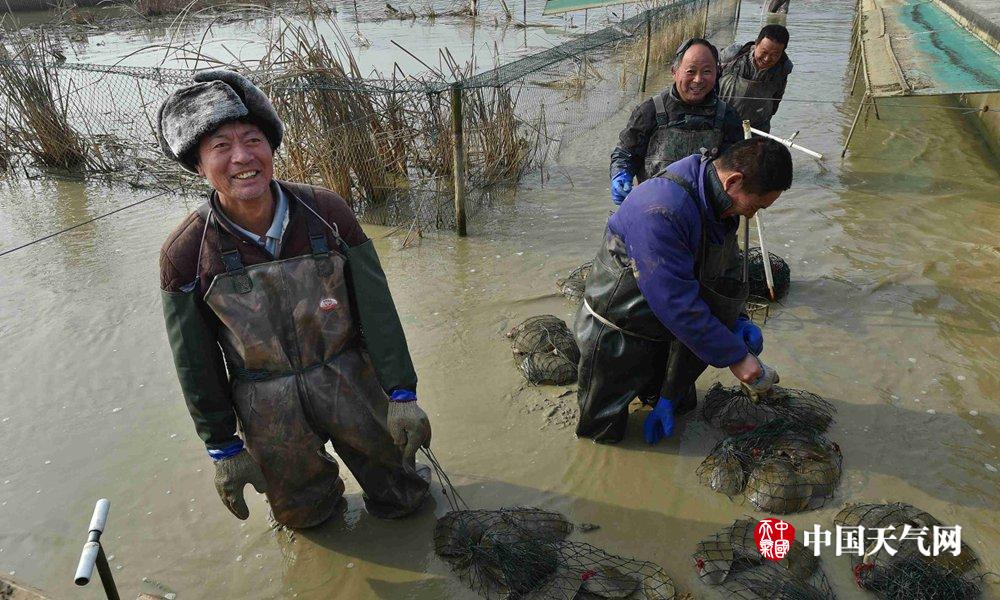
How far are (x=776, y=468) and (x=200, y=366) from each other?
260cm

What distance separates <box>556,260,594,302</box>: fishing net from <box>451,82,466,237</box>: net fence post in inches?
54.3

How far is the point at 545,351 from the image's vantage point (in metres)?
4.19

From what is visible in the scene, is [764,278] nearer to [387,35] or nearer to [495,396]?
[495,396]

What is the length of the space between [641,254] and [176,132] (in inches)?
71.8

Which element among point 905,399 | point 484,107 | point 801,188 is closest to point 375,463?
point 905,399

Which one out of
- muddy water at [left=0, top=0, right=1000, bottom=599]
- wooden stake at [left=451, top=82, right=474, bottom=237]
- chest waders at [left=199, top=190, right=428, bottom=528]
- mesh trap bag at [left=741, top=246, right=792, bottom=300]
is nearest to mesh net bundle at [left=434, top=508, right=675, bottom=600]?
muddy water at [left=0, top=0, right=1000, bottom=599]

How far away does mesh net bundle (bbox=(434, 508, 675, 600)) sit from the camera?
2.63 m

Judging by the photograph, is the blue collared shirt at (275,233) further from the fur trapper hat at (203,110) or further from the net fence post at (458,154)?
the net fence post at (458,154)

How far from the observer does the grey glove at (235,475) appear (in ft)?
8.17

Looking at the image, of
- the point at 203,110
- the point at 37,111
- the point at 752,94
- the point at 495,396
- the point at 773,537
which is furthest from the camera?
the point at 37,111

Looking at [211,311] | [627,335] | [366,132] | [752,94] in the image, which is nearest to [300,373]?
A: [211,311]

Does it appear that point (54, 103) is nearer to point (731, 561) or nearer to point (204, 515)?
point (204, 515)

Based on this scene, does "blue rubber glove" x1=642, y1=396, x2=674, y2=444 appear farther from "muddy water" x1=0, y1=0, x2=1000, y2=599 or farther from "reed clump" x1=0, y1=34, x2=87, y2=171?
"reed clump" x1=0, y1=34, x2=87, y2=171

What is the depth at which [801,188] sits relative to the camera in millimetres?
7180
